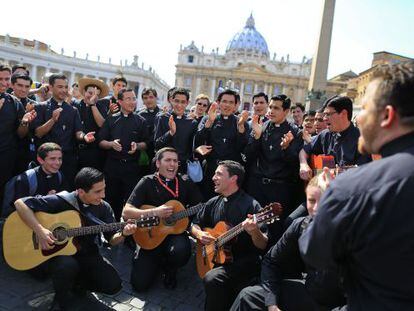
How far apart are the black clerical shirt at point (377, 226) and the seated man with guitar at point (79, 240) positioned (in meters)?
2.79

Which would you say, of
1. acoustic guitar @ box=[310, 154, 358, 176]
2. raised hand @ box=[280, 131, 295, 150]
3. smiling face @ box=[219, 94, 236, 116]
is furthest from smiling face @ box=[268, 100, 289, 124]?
acoustic guitar @ box=[310, 154, 358, 176]

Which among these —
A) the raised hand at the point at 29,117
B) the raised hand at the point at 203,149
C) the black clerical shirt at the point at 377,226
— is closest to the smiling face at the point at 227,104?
the raised hand at the point at 203,149

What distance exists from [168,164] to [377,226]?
11.7 ft

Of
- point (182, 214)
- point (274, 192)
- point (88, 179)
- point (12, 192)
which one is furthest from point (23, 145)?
point (274, 192)

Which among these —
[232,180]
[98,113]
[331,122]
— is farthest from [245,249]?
[98,113]

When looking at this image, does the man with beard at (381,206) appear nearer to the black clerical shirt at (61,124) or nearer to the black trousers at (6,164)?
the black clerical shirt at (61,124)

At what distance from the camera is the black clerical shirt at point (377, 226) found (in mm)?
1238

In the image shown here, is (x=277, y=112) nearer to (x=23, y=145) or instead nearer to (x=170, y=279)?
(x=170, y=279)

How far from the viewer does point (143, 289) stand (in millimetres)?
4086

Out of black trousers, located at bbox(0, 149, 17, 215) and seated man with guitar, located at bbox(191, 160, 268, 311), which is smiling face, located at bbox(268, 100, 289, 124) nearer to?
seated man with guitar, located at bbox(191, 160, 268, 311)

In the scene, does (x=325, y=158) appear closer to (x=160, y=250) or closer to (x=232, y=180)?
(x=232, y=180)

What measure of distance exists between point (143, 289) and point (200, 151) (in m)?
2.12

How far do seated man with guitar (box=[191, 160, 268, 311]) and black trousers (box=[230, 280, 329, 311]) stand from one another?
52 cm

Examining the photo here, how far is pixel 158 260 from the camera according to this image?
4461 millimetres
